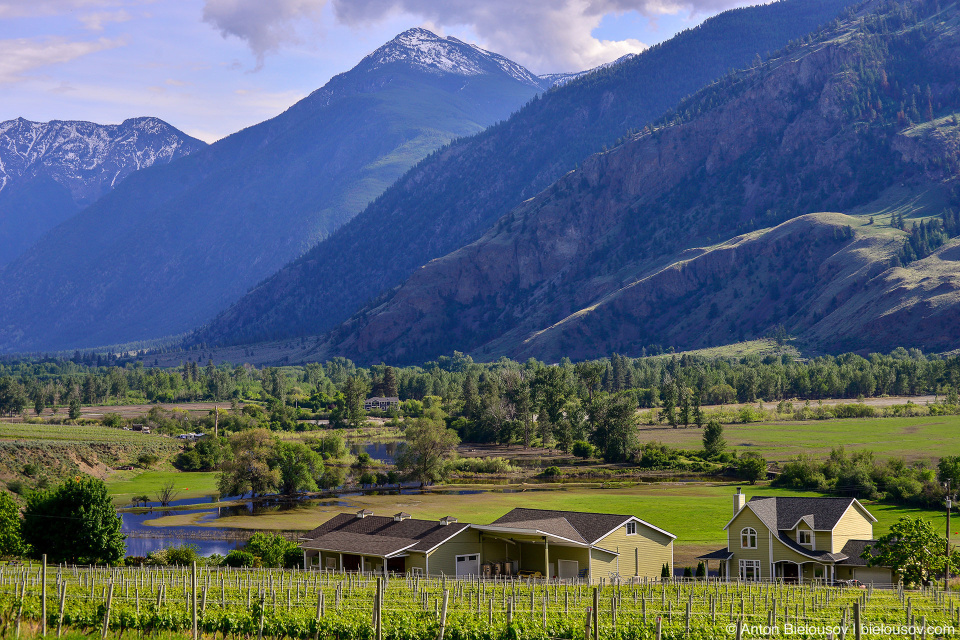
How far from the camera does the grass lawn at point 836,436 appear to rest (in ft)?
439

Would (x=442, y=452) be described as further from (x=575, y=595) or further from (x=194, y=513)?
(x=575, y=595)

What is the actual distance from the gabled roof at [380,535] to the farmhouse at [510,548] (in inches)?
2.8

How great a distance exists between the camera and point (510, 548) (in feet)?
232

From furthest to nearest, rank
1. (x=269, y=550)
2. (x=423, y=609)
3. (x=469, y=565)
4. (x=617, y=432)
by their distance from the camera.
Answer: (x=617, y=432)
(x=269, y=550)
(x=469, y=565)
(x=423, y=609)

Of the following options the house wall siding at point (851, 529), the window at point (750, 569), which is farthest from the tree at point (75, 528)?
the house wall siding at point (851, 529)

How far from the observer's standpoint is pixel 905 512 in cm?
9588

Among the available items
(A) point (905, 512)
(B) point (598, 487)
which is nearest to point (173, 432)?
(B) point (598, 487)

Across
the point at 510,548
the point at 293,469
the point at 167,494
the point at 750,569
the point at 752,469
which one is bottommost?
the point at 750,569

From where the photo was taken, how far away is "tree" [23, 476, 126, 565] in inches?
2822

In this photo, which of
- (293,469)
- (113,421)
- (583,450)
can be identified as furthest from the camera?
(113,421)

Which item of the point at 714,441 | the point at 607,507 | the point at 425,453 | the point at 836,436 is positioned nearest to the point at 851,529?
the point at 607,507

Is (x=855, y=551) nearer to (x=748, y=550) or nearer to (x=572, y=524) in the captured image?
(x=748, y=550)

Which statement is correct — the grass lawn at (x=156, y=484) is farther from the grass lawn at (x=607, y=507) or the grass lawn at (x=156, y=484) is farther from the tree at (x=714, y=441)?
the tree at (x=714, y=441)

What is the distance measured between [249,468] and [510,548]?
202 ft
